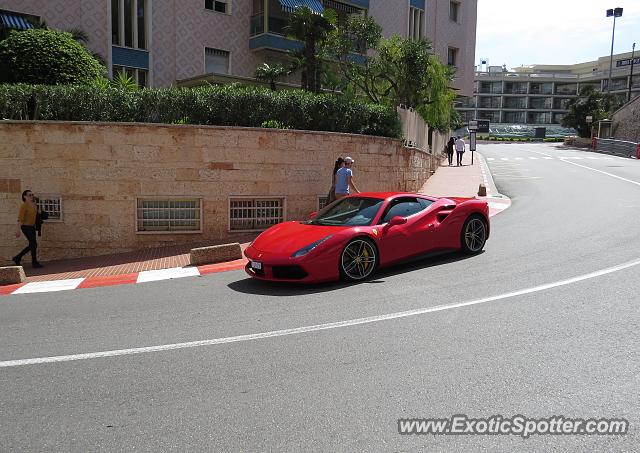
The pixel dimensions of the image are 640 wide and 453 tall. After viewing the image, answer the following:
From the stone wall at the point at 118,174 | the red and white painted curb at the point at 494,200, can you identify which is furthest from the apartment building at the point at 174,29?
the red and white painted curb at the point at 494,200

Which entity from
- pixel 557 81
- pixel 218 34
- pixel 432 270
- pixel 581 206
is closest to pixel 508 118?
pixel 557 81

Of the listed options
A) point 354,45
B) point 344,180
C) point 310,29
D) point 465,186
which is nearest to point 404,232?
point 344,180

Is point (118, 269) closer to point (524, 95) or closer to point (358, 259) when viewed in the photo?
point (358, 259)

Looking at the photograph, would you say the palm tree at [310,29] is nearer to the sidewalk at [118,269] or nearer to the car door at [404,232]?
the sidewalk at [118,269]

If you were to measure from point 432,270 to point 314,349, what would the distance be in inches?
150

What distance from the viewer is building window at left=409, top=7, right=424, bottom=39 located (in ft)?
130

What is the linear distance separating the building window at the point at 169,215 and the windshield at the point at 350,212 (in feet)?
15.1

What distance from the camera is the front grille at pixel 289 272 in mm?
7613

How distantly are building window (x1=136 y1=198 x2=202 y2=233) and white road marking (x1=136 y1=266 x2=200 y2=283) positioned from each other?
8.83 ft

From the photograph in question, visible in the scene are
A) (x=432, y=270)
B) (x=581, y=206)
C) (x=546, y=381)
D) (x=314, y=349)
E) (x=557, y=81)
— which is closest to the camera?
(x=546, y=381)

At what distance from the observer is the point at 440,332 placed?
5559 millimetres

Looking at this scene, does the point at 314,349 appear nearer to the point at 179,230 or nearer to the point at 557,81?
the point at 179,230

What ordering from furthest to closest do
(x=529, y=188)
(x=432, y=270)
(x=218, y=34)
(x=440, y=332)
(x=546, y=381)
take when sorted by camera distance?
1. (x=218, y=34)
2. (x=529, y=188)
3. (x=432, y=270)
4. (x=440, y=332)
5. (x=546, y=381)

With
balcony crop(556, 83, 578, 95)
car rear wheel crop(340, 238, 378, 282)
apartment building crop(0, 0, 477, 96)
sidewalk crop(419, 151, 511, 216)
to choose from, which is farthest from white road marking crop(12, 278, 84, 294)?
balcony crop(556, 83, 578, 95)
